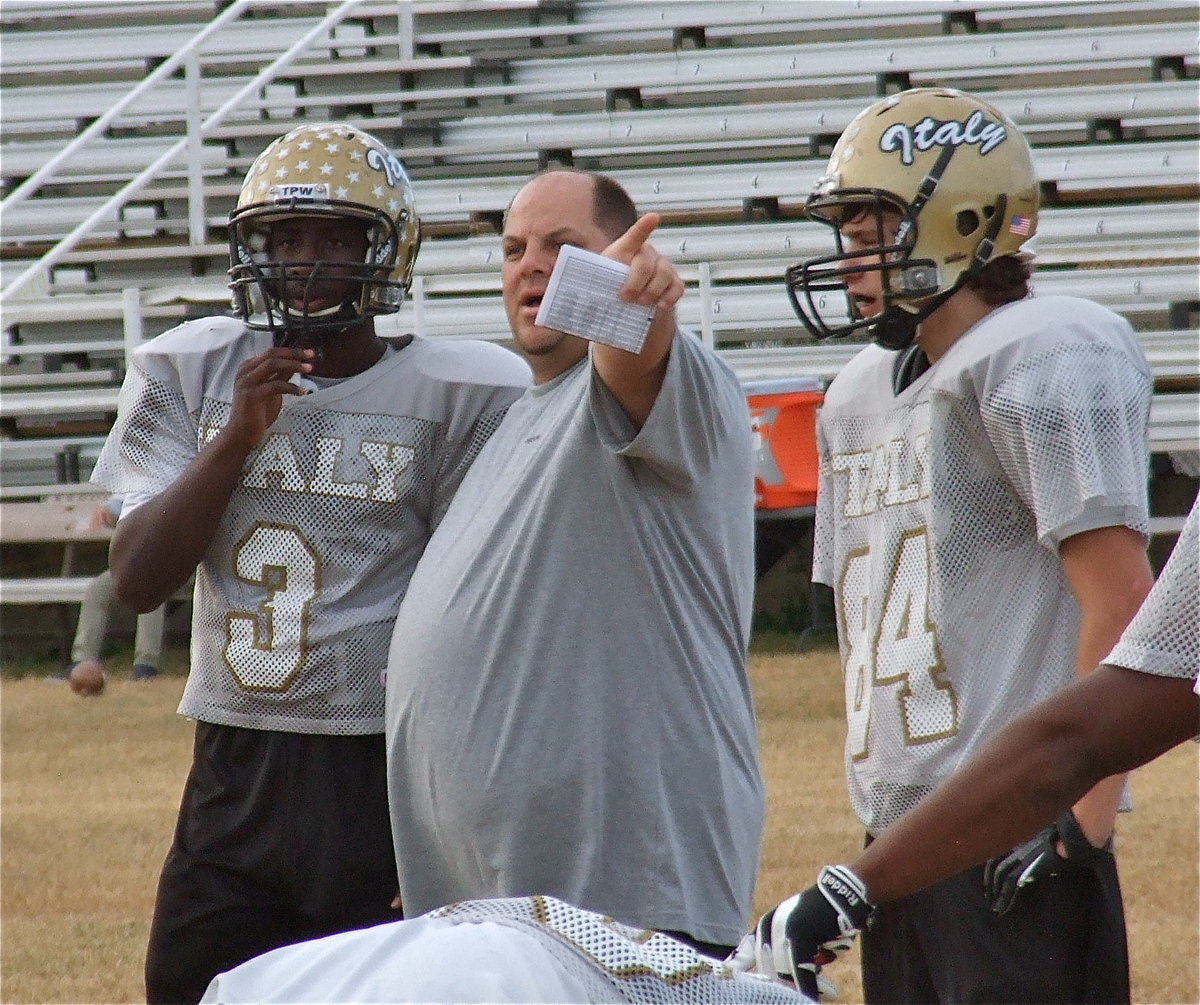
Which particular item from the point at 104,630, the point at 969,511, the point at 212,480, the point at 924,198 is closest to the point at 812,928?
the point at 969,511

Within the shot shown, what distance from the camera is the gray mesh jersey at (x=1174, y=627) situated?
156 cm

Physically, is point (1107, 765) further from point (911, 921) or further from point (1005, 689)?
point (911, 921)

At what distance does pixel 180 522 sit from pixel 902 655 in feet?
3.43

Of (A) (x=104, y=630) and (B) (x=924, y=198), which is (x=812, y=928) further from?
(A) (x=104, y=630)

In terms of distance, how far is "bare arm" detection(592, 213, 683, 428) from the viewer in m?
1.98

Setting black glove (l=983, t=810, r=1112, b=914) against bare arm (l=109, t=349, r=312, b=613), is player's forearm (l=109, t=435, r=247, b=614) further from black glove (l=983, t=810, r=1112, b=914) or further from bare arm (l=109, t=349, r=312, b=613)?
black glove (l=983, t=810, r=1112, b=914)

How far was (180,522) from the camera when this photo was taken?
2.57 meters

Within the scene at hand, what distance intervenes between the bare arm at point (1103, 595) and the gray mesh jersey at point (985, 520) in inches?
1.0

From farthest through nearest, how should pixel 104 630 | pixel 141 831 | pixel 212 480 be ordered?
pixel 104 630 < pixel 141 831 < pixel 212 480

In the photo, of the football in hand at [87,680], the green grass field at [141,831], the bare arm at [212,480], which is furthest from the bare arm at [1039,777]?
the football in hand at [87,680]

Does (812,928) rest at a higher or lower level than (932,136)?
lower

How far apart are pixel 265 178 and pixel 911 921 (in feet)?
4.74

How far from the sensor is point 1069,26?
1095 centimetres

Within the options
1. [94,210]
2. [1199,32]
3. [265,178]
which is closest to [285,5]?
[94,210]
